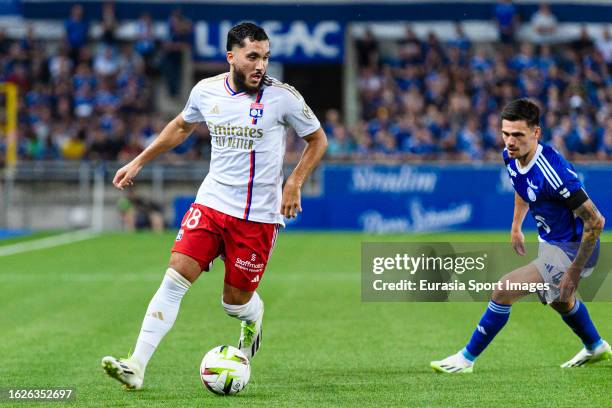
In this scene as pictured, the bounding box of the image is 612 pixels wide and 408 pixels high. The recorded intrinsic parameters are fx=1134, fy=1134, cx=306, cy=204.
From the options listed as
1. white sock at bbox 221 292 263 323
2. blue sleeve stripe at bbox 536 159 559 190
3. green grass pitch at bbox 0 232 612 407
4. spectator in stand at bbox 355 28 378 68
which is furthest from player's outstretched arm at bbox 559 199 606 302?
spectator in stand at bbox 355 28 378 68

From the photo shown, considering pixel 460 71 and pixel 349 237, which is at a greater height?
pixel 460 71

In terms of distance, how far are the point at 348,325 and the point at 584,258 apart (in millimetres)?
3643

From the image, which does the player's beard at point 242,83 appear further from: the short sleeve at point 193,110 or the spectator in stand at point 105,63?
the spectator in stand at point 105,63

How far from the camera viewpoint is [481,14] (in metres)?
30.3

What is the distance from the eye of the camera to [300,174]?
23.4 feet

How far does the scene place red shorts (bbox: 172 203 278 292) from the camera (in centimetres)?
719

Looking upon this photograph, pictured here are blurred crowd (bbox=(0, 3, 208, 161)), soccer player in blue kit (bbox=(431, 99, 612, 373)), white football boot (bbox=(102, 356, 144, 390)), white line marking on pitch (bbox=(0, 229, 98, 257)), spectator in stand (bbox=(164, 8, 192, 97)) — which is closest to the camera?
white football boot (bbox=(102, 356, 144, 390))

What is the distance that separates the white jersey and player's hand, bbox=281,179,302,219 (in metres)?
0.34

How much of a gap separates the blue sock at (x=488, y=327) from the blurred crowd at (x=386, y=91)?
18047 mm

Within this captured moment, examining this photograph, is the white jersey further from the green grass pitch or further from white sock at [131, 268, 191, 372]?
the green grass pitch

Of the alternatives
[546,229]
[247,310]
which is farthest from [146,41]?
[546,229]

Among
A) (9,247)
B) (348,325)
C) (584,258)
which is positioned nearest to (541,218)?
(584,258)

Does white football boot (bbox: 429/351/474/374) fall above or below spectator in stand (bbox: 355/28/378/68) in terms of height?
above

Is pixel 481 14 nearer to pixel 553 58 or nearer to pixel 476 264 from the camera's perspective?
pixel 553 58
